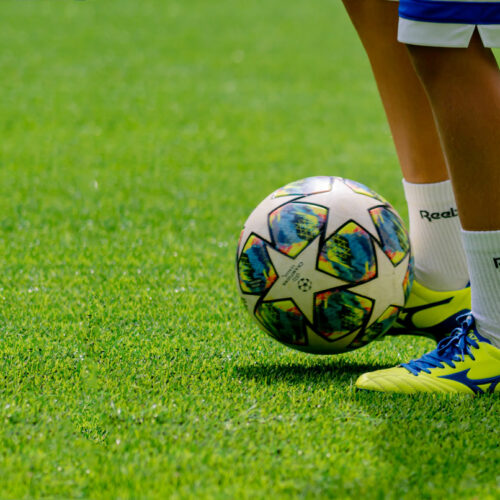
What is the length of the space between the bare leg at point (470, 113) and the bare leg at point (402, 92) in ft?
2.44

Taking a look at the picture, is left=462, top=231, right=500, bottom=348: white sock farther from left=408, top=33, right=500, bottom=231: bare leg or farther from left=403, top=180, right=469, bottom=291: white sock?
left=403, top=180, right=469, bottom=291: white sock

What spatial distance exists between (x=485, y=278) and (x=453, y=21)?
0.86 metres

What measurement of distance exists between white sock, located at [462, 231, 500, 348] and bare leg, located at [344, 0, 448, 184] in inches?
28.7

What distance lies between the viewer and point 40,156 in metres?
7.29

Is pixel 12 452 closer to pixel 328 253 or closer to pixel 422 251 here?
pixel 328 253

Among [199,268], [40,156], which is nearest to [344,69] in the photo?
[40,156]

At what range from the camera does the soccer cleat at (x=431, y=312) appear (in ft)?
11.4

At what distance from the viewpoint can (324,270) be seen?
9.89ft

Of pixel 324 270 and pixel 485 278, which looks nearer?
pixel 485 278

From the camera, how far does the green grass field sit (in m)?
2.25

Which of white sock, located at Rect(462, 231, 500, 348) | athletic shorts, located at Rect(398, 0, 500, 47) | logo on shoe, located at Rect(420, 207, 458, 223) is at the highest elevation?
athletic shorts, located at Rect(398, 0, 500, 47)

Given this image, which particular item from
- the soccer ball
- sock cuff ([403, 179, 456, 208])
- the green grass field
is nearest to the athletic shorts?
the soccer ball

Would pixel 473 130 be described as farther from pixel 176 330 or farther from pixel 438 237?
pixel 176 330

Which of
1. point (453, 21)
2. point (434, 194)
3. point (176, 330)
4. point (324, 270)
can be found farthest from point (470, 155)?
point (176, 330)
